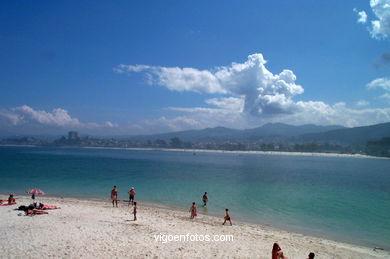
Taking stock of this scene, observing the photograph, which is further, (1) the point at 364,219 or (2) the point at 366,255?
(1) the point at 364,219

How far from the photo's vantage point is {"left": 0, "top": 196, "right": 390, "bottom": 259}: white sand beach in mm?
12047

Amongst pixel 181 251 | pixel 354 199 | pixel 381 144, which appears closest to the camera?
pixel 181 251

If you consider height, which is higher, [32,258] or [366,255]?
[32,258]

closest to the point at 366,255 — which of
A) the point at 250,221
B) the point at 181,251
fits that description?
the point at 250,221

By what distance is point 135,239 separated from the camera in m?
13.8

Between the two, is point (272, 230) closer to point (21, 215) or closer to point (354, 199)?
point (21, 215)

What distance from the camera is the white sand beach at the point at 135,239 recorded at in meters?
12.0

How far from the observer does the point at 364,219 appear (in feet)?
76.2

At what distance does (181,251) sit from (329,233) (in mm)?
12442

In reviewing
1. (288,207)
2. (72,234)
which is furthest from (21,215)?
(288,207)

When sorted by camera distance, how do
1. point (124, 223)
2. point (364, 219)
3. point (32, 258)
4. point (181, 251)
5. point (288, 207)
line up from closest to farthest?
point (32, 258) < point (181, 251) < point (124, 223) < point (364, 219) < point (288, 207)

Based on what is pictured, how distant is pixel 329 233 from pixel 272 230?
4.37 meters

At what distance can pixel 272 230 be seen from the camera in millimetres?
18594

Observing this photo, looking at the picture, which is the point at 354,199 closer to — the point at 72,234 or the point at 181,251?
the point at 181,251
